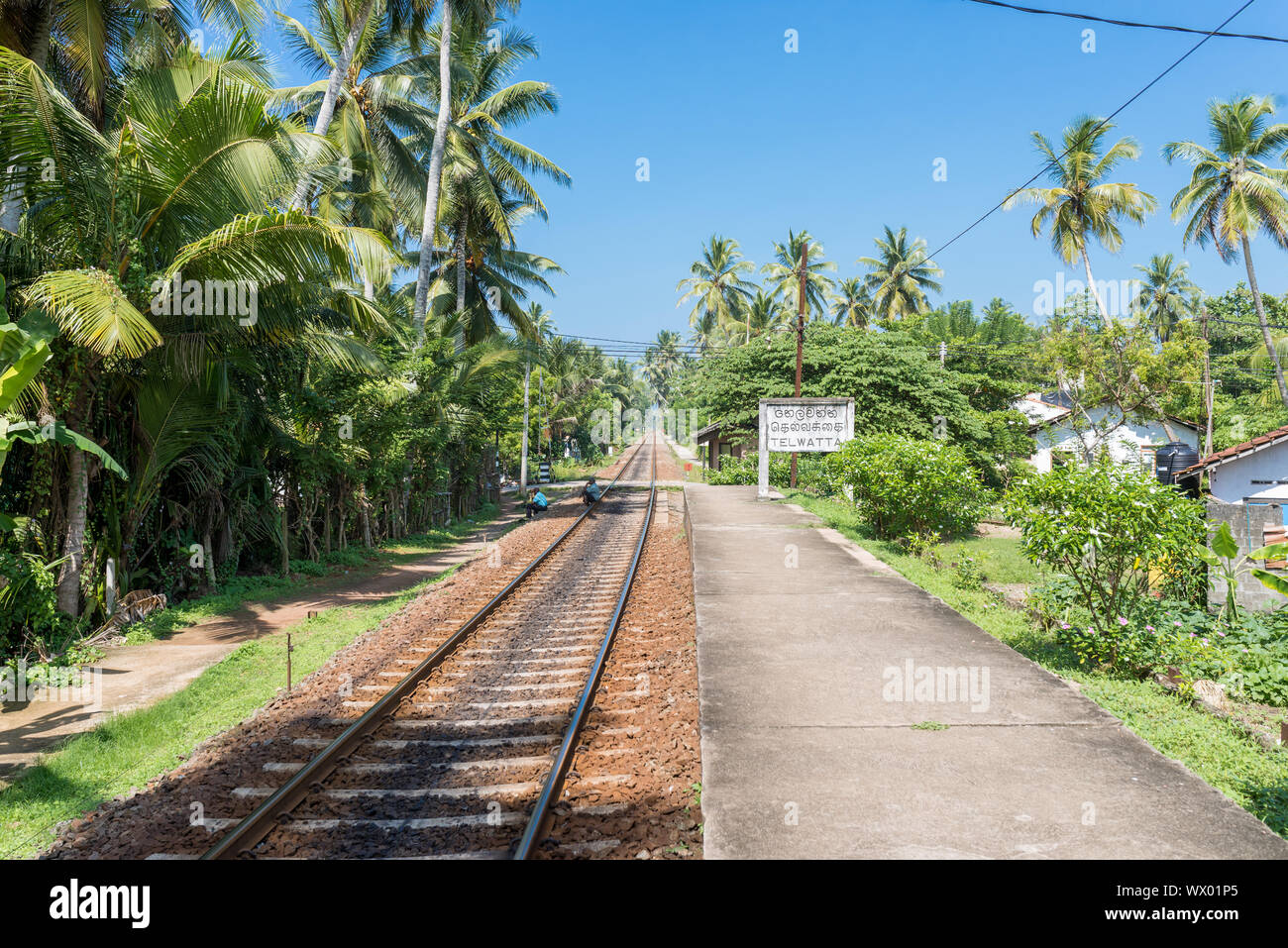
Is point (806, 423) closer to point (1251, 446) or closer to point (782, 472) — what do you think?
point (782, 472)

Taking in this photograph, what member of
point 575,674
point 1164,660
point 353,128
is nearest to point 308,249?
point 575,674

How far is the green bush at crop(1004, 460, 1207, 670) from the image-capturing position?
668cm

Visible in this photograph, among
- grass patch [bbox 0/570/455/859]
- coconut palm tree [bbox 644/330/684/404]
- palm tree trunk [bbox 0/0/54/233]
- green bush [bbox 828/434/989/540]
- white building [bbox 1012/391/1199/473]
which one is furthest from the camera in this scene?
coconut palm tree [bbox 644/330/684/404]

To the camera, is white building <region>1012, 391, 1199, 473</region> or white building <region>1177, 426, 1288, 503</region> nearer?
white building <region>1177, 426, 1288, 503</region>

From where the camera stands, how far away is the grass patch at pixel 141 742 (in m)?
4.88

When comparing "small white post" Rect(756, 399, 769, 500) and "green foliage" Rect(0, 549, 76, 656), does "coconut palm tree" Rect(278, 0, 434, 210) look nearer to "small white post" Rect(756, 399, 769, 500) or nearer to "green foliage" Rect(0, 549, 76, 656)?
"green foliage" Rect(0, 549, 76, 656)

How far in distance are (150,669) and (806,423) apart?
55.7 ft

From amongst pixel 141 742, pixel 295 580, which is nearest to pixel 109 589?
pixel 295 580

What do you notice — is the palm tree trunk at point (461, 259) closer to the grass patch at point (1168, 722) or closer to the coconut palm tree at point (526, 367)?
the coconut palm tree at point (526, 367)

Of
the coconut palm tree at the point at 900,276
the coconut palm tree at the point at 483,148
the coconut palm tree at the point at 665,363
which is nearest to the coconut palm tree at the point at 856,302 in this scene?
the coconut palm tree at the point at 900,276

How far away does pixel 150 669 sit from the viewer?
8.13 m

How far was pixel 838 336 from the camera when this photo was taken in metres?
29.7

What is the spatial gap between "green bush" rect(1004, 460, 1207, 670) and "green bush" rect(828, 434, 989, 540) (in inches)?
A: 239

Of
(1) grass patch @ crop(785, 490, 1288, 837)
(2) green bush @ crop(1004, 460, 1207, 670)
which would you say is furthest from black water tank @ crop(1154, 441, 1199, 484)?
(2) green bush @ crop(1004, 460, 1207, 670)
